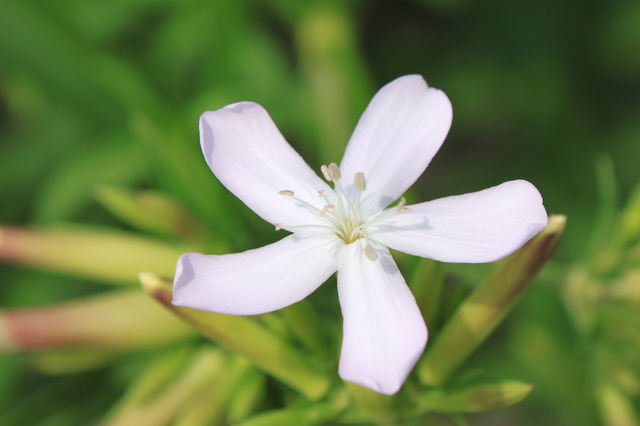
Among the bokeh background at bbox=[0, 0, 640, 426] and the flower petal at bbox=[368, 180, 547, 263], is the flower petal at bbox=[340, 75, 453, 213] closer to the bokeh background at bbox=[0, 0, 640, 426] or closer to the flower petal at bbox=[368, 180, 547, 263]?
the flower petal at bbox=[368, 180, 547, 263]

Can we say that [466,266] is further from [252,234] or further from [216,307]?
[216,307]

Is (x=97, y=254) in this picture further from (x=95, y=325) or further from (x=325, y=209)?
(x=325, y=209)

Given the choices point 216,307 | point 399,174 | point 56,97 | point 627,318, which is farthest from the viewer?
point 56,97

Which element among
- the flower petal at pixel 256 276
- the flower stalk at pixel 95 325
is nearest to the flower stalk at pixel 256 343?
the flower petal at pixel 256 276

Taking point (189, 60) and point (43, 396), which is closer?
point (43, 396)

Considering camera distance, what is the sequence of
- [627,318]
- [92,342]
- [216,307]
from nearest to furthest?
[216,307] < [92,342] < [627,318]

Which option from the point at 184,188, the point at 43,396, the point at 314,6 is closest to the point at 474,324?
the point at 184,188

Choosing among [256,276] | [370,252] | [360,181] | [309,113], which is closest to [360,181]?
[360,181]

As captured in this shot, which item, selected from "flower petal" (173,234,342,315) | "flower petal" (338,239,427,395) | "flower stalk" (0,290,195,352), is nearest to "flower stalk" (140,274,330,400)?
"flower petal" (173,234,342,315)
